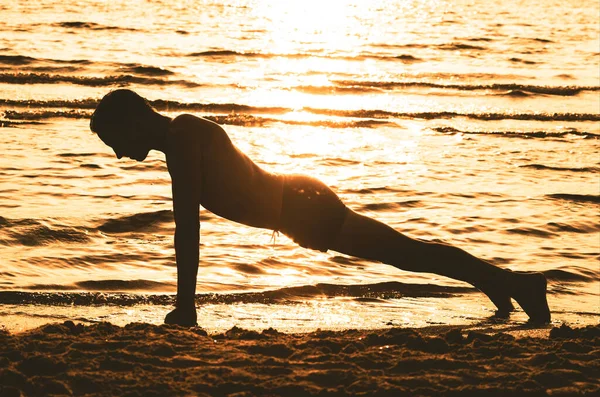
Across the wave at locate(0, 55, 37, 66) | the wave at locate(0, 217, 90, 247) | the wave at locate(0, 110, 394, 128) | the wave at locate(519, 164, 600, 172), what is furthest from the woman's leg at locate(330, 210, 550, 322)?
the wave at locate(0, 55, 37, 66)

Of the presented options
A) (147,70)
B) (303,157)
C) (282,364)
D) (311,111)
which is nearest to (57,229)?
(282,364)

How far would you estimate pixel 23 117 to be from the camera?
13086 mm

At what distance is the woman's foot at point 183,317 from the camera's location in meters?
4.95

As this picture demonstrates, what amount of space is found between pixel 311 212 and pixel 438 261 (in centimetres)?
81

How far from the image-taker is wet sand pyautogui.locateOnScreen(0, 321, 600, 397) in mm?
3851

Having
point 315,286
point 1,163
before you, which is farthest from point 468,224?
point 1,163

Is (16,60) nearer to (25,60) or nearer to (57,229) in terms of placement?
(25,60)

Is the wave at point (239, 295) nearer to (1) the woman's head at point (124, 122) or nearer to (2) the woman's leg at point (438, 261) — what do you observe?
(2) the woman's leg at point (438, 261)

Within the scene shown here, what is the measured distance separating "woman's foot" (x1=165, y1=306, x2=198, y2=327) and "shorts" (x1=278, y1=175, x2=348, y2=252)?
0.77m

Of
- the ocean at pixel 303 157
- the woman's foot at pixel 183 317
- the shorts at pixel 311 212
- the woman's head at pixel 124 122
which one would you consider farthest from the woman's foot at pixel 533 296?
the woman's head at pixel 124 122

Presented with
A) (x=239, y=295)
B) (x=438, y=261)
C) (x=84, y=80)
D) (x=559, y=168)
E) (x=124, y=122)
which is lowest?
(x=239, y=295)

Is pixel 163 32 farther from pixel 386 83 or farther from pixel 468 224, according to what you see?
pixel 468 224

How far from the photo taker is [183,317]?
16.2ft

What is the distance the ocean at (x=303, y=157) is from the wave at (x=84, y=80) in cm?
6
